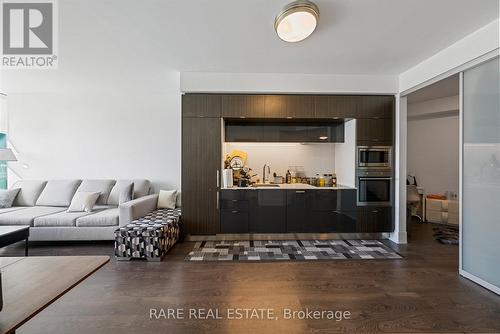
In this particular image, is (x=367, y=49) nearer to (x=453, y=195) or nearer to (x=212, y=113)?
Answer: (x=212, y=113)

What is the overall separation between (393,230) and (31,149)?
6.75 metres

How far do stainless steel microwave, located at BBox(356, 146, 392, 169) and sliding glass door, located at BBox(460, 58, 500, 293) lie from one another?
118cm

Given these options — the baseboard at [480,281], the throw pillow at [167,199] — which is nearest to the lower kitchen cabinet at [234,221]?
the throw pillow at [167,199]

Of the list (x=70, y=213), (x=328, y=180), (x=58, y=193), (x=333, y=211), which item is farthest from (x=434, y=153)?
(x=58, y=193)

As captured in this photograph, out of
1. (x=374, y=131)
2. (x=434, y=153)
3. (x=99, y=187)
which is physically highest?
(x=374, y=131)

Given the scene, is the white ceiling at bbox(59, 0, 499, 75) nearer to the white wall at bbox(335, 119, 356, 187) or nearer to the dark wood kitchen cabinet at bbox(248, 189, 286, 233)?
the white wall at bbox(335, 119, 356, 187)

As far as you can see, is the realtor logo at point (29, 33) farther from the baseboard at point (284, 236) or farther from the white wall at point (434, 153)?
the white wall at point (434, 153)

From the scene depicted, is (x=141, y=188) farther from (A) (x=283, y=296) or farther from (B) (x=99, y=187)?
(A) (x=283, y=296)

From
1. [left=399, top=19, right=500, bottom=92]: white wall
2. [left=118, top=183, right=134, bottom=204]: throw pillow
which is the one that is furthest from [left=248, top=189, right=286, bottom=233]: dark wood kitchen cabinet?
[left=399, top=19, right=500, bottom=92]: white wall

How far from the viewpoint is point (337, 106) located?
3.80 meters

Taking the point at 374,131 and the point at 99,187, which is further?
the point at 99,187

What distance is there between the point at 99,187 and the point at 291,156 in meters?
3.55

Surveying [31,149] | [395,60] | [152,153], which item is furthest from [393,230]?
[31,149]

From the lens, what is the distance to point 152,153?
461cm
